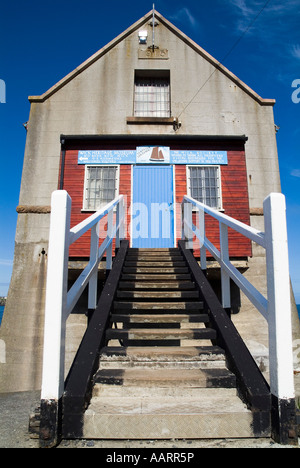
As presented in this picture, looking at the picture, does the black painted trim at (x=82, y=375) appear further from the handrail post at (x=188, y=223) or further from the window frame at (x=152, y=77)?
the window frame at (x=152, y=77)

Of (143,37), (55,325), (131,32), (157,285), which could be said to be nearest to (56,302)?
(55,325)

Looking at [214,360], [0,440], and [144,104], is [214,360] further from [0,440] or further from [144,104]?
[144,104]

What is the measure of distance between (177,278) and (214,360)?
216 cm

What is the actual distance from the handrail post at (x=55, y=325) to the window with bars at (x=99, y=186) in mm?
7382

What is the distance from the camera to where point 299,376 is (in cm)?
758

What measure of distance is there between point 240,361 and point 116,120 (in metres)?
9.50

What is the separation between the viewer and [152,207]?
9.75 metres

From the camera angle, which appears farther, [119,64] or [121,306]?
[119,64]

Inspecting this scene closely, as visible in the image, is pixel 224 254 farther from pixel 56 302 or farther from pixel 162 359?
pixel 56 302

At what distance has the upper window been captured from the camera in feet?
36.2

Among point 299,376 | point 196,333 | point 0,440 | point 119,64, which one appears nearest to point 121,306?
point 196,333

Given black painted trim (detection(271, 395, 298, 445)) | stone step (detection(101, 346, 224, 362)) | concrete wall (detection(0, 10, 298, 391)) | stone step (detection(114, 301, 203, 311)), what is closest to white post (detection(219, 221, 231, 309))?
stone step (detection(114, 301, 203, 311))

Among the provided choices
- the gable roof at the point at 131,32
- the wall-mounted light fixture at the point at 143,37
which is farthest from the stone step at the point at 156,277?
the wall-mounted light fixture at the point at 143,37
